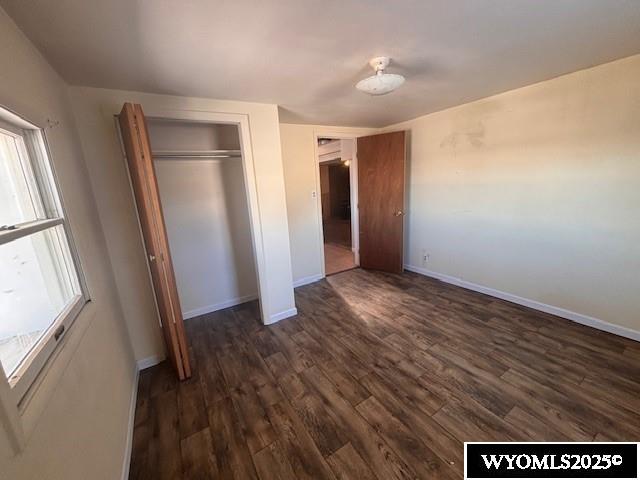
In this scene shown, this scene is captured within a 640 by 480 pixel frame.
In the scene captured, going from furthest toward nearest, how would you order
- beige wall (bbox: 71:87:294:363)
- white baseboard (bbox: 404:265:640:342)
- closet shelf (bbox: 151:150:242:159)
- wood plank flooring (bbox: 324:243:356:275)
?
wood plank flooring (bbox: 324:243:356:275), closet shelf (bbox: 151:150:242:159), white baseboard (bbox: 404:265:640:342), beige wall (bbox: 71:87:294:363)

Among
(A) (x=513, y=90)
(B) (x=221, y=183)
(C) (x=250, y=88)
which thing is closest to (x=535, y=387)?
(A) (x=513, y=90)

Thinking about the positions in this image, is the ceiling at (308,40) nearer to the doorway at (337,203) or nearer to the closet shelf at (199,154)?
the closet shelf at (199,154)

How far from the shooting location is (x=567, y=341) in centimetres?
219

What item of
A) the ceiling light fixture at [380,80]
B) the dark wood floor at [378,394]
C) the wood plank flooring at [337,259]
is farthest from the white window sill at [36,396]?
the wood plank flooring at [337,259]

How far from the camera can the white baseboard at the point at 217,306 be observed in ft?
9.74

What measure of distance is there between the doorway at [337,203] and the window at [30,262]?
302 centimetres

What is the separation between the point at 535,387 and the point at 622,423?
39 centimetres

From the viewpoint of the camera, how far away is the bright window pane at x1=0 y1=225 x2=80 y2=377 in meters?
0.86

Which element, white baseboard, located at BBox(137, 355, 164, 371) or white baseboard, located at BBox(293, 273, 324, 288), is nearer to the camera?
white baseboard, located at BBox(137, 355, 164, 371)

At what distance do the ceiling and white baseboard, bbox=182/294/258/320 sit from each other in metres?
2.23

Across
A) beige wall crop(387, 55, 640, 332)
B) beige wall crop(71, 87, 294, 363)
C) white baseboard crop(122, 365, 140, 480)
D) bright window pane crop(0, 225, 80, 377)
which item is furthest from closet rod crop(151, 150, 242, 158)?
beige wall crop(387, 55, 640, 332)

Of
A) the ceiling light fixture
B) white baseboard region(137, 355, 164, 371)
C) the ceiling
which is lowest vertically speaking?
white baseboard region(137, 355, 164, 371)

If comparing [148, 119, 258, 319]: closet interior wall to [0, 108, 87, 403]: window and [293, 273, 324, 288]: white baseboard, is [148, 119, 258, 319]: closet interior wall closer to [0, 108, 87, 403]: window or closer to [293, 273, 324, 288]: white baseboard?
[293, 273, 324, 288]: white baseboard

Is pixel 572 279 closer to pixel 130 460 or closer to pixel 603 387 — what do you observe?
pixel 603 387
